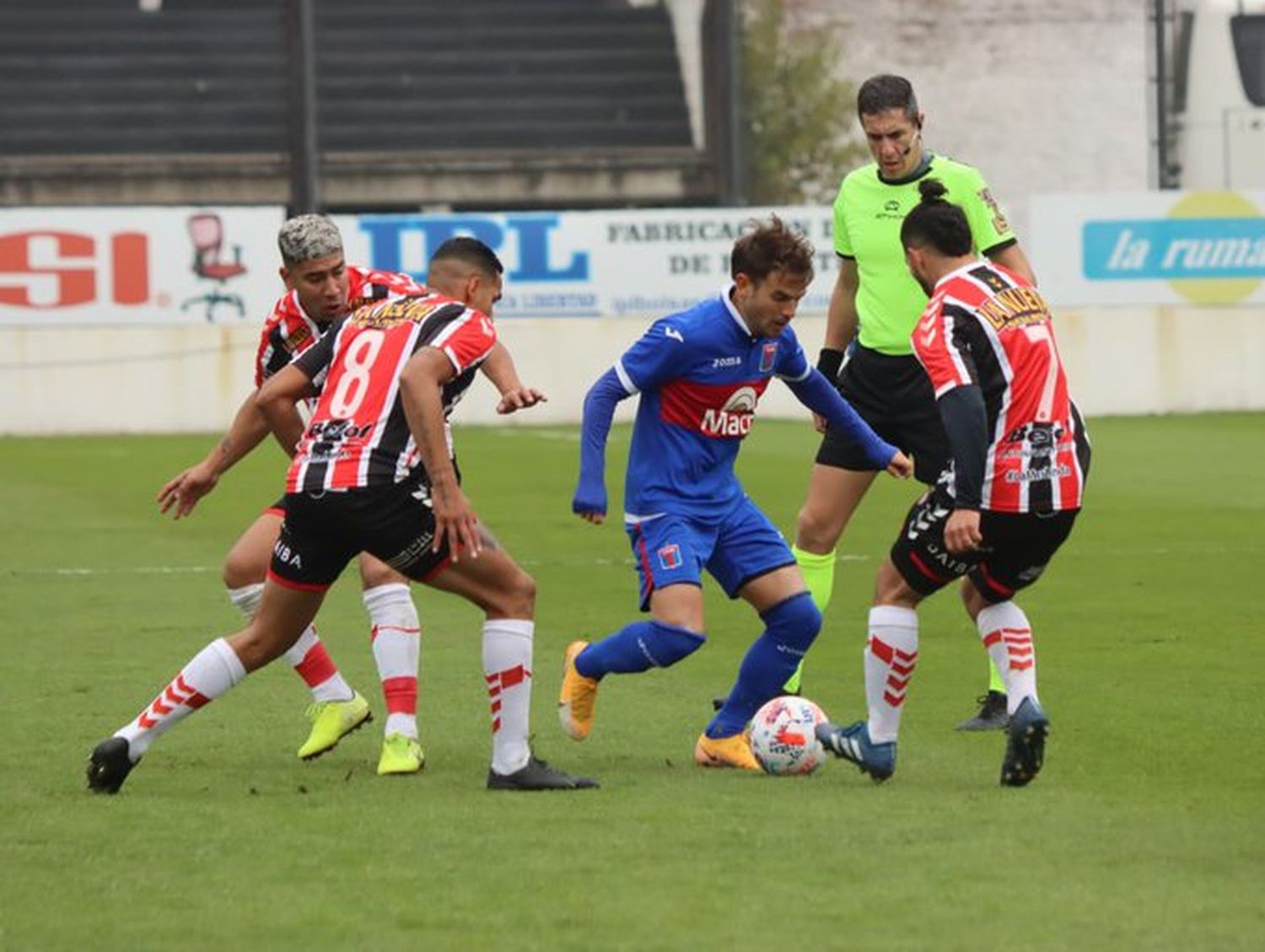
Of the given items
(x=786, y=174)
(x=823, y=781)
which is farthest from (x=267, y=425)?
(x=786, y=174)

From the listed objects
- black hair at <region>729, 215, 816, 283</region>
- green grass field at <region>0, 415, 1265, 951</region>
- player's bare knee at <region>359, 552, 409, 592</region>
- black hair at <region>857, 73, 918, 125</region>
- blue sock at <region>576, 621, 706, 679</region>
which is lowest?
green grass field at <region>0, 415, 1265, 951</region>

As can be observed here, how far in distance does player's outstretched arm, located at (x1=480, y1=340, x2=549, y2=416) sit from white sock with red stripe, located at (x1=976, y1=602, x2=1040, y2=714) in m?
1.43

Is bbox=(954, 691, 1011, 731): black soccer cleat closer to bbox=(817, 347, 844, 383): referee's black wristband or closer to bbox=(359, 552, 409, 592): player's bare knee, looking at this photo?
bbox=(817, 347, 844, 383): referee's black wristband

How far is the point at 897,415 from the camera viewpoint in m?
9.67

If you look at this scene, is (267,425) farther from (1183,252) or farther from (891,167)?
(1183,252)

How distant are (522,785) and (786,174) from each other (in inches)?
1423

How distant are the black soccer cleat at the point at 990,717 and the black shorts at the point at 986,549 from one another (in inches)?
37.3

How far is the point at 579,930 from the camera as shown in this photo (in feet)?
19.2

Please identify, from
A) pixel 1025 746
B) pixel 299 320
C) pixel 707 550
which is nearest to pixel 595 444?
pixel 707 550

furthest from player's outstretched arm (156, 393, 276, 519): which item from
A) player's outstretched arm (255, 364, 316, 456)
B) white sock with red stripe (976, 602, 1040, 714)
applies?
white sock with red stripe (976, 602, 1040, 714)

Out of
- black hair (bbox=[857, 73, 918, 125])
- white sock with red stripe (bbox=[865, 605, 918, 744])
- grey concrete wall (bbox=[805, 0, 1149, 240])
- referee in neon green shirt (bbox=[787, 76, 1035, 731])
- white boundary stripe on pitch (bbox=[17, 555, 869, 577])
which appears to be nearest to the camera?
white sock with red stripe (bbox=[865, 605, 918, 744])

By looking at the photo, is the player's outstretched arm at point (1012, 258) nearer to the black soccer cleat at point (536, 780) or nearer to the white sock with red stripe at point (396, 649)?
the white sock with red stripe at point (396, 649)

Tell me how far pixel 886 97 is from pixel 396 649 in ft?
8.08

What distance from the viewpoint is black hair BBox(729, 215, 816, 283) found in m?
8.09
